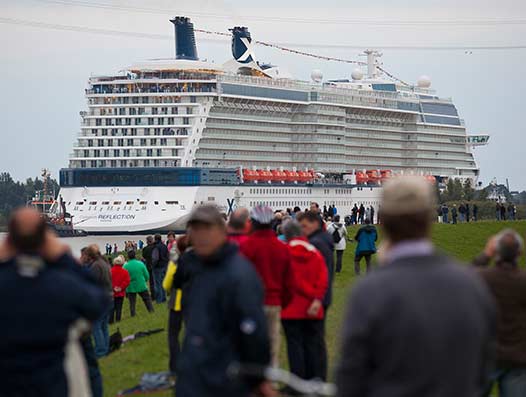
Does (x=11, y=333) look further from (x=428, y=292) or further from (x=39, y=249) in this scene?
(x=428, y=292)

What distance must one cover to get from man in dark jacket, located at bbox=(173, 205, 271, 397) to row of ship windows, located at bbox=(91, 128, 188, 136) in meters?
78.5

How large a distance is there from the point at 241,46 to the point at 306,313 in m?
87.4

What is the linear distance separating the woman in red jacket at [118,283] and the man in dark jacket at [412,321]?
16.4 m

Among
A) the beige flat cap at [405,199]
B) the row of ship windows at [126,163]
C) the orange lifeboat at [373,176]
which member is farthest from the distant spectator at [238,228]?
the orange lifeboat at [373,176]

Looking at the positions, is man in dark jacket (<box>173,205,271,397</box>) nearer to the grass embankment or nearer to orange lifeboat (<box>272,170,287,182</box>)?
the grass embankment

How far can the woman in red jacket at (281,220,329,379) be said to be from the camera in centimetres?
1162

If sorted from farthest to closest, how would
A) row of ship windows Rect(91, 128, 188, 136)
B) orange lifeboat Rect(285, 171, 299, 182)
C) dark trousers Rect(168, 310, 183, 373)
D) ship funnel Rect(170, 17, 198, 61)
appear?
ship funnel Rect(170, 17, 198, 61) < orange lifeboat Rect(285, 171, 299, 182) < row of ship windows Rect(91, 128, 188, 136) < dark trousers Rect(168, 310, 183, 373)

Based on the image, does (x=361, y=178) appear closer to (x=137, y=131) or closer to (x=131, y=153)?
(x=137, y=131)

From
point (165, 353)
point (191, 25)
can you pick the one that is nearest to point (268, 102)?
point (191, 25)

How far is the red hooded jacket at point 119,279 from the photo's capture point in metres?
21.9

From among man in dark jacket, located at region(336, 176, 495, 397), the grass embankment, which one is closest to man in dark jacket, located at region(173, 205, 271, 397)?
man in dark jacket, located at region(336, 176, 495, 397)

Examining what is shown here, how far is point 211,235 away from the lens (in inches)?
300

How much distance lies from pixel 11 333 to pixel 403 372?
2.53 meters

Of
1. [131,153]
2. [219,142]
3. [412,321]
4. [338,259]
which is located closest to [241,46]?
[219,142]
